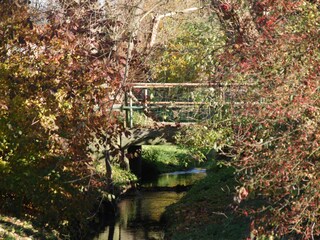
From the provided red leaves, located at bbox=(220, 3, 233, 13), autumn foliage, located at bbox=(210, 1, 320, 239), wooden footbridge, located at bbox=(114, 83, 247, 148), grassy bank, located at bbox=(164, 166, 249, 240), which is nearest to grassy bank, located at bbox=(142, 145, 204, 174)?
grassy bank, located at bbox=(164, 166, 249, 240)

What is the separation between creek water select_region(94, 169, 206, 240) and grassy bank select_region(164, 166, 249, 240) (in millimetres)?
501

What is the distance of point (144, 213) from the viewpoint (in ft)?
75.2

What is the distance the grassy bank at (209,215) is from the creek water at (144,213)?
19.7 inches

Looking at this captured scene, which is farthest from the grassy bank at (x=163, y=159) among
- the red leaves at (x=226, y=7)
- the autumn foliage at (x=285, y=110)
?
the autumn foliage at (x=285, y=110)

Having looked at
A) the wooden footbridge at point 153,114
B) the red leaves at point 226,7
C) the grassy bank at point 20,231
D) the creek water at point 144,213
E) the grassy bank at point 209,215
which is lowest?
the creek water at point 144,213

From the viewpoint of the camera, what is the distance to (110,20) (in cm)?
1606

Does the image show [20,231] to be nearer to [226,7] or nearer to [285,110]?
[226,7]

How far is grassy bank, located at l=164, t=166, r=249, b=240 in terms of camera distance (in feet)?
51.0

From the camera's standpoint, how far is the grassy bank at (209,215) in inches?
612

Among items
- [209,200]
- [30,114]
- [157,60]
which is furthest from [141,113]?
[30,114]

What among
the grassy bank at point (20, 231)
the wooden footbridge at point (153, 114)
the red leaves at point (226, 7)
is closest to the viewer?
the red leaves at point (226, 7)

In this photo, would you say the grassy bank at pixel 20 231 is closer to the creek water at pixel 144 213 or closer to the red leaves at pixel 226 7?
the creek water at pixel 144 213

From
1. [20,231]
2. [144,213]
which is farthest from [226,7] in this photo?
[144,213]

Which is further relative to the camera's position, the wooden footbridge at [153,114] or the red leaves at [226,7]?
the wooden footbridge at [153,114]
